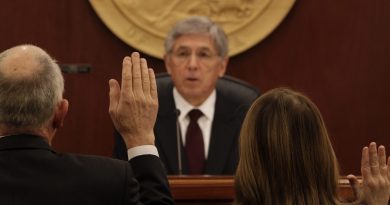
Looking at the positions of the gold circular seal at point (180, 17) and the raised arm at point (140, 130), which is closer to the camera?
the raised arm at point (140, 130)

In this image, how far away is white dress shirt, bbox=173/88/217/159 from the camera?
137 inches

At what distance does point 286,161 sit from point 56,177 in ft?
1.73

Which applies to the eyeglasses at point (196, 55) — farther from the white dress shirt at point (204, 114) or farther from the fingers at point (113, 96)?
the fingers at point (113, 96)

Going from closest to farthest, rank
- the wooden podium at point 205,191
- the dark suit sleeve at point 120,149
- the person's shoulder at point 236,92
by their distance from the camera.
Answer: the wooden podium at point 205,191, the dark suit sleeve at point 120,149, the person's shoulder at point 236,92

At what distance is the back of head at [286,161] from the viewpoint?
1919mm

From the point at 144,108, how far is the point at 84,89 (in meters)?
2.61

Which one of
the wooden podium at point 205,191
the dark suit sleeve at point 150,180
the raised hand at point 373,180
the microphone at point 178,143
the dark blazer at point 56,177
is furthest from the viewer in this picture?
the microphone at point 178,143

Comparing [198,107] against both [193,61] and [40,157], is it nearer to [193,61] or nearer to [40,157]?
[193,61]

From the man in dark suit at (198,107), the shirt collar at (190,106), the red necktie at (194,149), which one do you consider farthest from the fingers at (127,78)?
the shirt collar at (190,106)

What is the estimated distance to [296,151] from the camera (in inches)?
76.2

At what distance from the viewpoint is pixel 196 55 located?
3.70 meters

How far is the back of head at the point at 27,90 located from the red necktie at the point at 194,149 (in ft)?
5.24

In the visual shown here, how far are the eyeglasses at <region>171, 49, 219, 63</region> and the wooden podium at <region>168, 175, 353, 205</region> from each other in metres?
1.31

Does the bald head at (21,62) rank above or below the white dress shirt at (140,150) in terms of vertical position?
above
